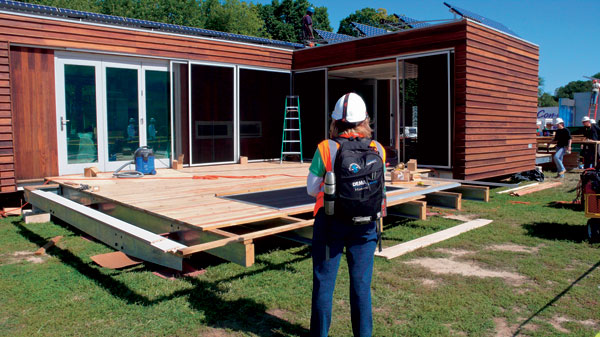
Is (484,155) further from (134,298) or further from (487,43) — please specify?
(134,298)

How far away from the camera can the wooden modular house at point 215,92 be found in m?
7.74

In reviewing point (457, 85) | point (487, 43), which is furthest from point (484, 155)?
point (487, 43)

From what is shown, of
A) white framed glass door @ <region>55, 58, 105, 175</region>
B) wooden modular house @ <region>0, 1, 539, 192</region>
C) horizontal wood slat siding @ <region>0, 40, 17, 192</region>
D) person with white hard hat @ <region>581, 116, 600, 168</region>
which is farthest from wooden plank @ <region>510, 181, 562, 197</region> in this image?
horizontal wood slat siding @ <region>0, 40, 17, 192</region>

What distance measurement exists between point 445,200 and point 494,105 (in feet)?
11.6

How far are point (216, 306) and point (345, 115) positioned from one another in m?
1.78

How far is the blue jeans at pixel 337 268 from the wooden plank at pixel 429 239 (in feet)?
6.73

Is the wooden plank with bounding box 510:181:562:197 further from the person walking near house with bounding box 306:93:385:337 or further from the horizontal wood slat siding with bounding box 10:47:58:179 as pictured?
the horizontal wood slat siding with bounding box 10:47:58:179

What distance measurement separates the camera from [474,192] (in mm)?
7012

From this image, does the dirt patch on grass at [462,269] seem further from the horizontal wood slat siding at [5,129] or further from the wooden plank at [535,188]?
the horizontal wood slat siding at [5,129]

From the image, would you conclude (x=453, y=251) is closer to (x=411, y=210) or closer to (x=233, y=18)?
(x=411, y=210)

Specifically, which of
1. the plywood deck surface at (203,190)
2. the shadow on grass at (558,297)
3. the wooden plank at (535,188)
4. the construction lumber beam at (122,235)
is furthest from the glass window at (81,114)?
the wooden plank at (535,188)

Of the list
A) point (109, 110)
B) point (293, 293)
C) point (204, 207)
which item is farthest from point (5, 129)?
point (293, 293)

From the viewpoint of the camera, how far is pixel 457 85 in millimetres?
8508

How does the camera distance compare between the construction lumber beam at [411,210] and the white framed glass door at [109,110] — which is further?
the white framed glass door at [109,110]
